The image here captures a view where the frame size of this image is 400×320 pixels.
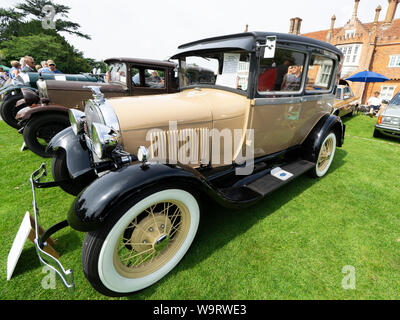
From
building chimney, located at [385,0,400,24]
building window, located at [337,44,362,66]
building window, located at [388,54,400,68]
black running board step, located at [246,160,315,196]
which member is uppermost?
building chimney, located at [385,0,400,24]

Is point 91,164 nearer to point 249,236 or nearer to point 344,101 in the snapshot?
point 249,236

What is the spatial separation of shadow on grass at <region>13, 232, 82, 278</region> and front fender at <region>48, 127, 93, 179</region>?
0.71 meters

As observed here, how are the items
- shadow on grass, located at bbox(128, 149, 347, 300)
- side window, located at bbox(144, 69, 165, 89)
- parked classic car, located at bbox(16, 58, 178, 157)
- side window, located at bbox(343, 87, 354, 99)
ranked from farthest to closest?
side window, located at bbox(343, 87, 354, 99) → side window, located at bbox(144, 69, 165, 89) → parked classic car, located at bbox(16, 58, 178, 157) → shadow on grass, located at bbox(128, 149, 347, 300)

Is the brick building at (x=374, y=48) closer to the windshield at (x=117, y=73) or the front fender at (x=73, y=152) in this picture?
the windshield at (x=117, y=73)

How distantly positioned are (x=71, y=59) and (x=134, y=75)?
1044 inches

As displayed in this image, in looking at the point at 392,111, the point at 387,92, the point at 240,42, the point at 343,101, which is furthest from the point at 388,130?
the point at 387,92

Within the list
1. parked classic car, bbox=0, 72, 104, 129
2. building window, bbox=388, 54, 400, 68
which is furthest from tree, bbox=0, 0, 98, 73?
building window, bbox=388, 54, 400, 68

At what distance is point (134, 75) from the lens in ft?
18.6

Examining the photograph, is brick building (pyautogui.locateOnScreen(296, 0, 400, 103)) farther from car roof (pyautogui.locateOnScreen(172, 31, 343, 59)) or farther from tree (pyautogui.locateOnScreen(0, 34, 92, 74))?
tree (pyautogui.locateOnScreen(0, 34, 92, 74))

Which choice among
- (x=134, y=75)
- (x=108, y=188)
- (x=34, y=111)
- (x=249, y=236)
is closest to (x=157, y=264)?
(x=108, y=188)

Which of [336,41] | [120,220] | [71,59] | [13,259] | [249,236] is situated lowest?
[249,236]

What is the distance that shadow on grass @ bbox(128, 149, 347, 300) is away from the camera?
218cm

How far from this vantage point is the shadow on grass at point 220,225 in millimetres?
2178

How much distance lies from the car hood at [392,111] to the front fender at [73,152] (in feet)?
29.1
